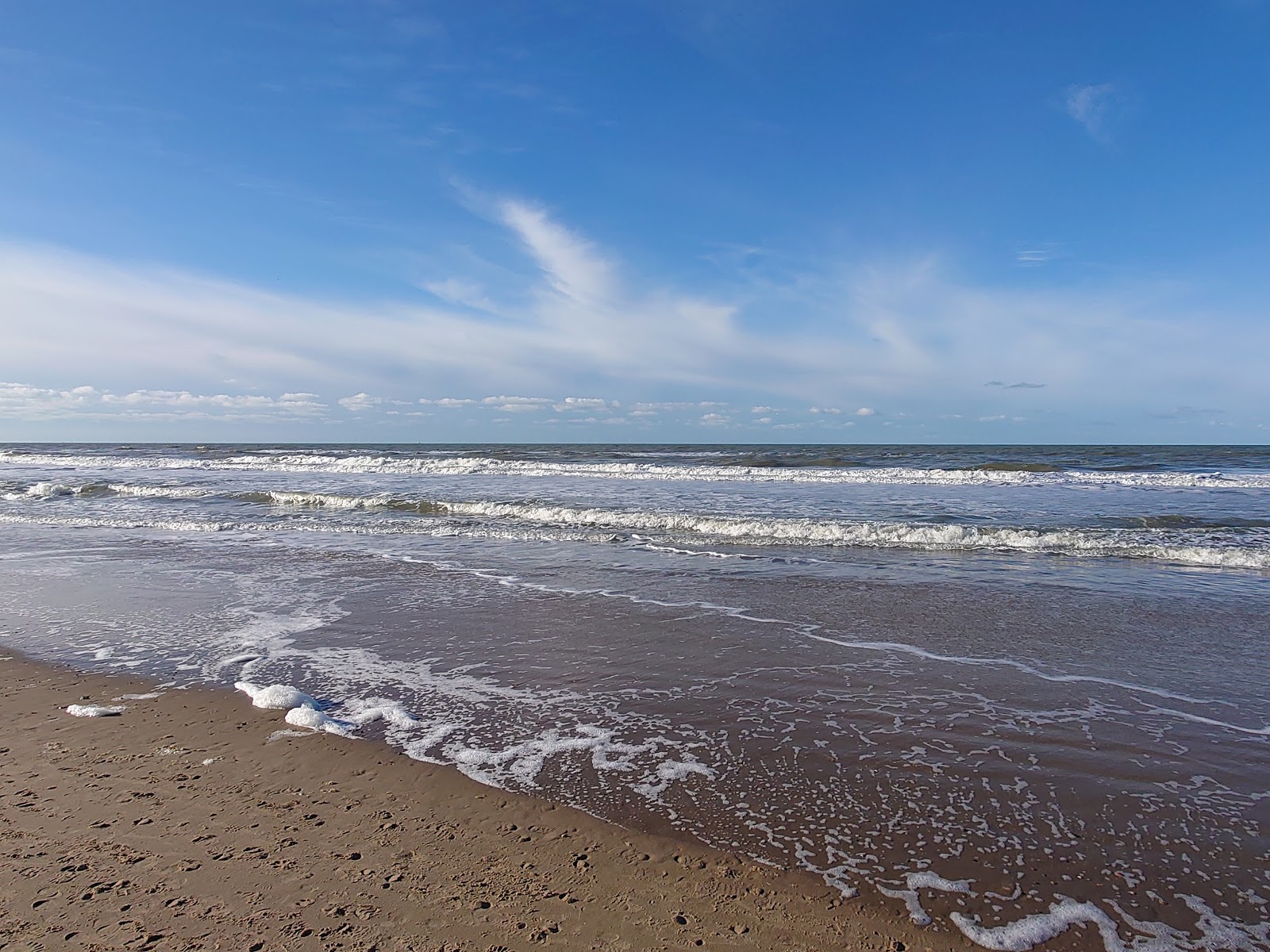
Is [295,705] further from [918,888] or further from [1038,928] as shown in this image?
[1038,928]

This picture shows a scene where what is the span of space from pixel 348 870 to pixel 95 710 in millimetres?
3170

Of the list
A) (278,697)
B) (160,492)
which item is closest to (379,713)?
(278,697)

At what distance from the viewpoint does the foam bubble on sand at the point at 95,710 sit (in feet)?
15.6

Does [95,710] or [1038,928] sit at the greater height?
[1038,928]

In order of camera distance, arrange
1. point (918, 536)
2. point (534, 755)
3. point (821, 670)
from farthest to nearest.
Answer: point (918, 536)
point (821, 670)
point (534, 755)

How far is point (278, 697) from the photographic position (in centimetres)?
500

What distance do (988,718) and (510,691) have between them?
3.38 meters

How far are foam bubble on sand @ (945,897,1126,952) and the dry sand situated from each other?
0.12 metres

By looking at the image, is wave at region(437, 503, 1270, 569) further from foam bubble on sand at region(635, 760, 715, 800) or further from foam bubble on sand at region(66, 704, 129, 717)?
foam bubble on sand at region(66, 704, 129, 717)

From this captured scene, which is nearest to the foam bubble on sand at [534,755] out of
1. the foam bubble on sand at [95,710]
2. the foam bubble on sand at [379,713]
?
the foam bubble on sand at [379,713]

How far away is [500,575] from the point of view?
10062mm

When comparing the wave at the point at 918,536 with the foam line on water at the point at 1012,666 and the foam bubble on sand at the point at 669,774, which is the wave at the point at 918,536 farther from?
the foam bubble on sand at the point at 669,774

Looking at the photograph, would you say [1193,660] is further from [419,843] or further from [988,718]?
[419,843]

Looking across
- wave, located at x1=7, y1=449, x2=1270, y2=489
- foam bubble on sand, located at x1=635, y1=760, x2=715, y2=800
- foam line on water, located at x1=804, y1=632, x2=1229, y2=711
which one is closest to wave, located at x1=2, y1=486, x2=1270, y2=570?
foam line on water, located at x1=804, y1=632, x2=1229, y2=711
